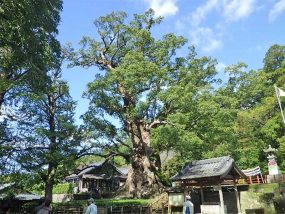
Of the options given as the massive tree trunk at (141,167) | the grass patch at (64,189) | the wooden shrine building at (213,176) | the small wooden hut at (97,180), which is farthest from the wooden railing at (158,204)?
the grass patch at (64,189)

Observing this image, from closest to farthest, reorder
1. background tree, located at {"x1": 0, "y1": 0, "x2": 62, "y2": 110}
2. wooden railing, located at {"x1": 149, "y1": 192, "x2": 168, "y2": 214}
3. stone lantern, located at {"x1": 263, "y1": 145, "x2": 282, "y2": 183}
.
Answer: background tree, located at {"x1": 0, "y1": 0, "x2": 62, "y2": 110}, stone lantern, located at {"x1": 263, "y1": 145, "x2": 282, "y2": 183}, wooden railing, located at {"x1": 149, "y1": 192, "x2": 168, "y2": 214}

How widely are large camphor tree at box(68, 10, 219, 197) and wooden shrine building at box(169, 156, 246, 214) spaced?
589 cm

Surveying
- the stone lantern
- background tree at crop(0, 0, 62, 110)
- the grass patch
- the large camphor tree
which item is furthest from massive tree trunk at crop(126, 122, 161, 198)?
background tree at crop(0, 0, 62, 110)

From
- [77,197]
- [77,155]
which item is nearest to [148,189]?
[77,155]

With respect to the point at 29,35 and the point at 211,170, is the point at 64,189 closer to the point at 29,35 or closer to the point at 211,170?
the point at 211,170

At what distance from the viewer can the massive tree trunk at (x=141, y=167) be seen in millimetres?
26141

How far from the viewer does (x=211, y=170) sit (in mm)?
19406

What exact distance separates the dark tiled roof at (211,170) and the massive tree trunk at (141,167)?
19.2 ft

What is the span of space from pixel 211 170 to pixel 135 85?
9.91 metres

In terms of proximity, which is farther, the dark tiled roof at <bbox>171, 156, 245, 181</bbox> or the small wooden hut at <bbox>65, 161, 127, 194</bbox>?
the small wooden hut at <bbox>65, 161, 127, 194</bbox>

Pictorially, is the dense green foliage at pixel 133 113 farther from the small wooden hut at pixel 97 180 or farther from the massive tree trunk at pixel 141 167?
the small wooden hut at pixel 97 180

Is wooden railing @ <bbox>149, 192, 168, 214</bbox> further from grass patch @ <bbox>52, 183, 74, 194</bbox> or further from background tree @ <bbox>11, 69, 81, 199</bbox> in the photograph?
grass patch @ <bbox>52, 183, 74, 194</bbox>

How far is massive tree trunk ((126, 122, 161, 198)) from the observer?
26141 millimetres

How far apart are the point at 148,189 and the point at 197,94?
30.8 feet
